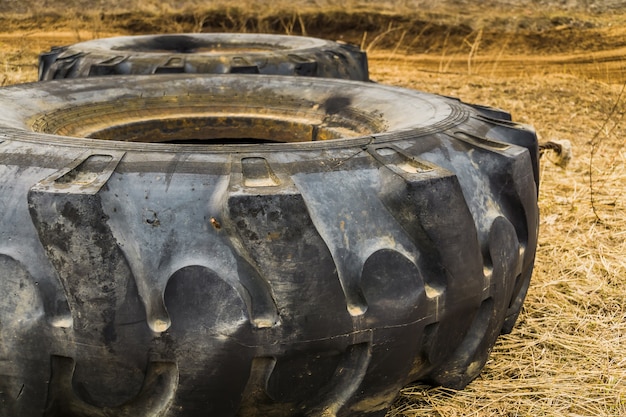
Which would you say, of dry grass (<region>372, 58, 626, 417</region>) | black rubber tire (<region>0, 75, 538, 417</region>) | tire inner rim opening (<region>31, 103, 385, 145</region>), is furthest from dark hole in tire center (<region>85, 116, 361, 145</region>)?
dry grass (<region>372, 58, 626, 417</region>)

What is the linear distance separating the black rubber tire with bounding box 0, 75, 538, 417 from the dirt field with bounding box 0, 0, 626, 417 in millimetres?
401

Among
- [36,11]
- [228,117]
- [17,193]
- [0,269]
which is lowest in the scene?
[36,11]

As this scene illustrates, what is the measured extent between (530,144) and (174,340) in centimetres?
129

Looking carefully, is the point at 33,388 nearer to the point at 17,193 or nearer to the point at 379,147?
the point at 17,193

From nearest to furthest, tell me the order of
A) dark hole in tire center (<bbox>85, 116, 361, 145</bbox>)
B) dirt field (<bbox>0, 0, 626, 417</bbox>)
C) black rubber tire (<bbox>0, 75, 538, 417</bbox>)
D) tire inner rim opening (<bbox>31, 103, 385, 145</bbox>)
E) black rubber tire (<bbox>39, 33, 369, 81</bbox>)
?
black rubber tire (<bbox>0, 75, 538, 417</bbox>) < dirt field (<bbox>0, 0, 626, 417</bbox>) < tire inner rim opening (<bbox>31, 103, 385, 145</bbox>) < dark hole in tire center (<bbox>85, 116, 361, 145</bbox>) < black rubber tire (<bbox>39, 33, 369, 81</bbox>)

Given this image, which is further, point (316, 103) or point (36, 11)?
point (36, 11)

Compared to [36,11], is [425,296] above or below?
above

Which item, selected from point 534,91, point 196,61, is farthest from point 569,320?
point 534,91

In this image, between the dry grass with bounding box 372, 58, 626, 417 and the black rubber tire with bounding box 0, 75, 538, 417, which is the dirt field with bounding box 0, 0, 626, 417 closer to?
the dry grass with bounding box 372, 58, 626, 417

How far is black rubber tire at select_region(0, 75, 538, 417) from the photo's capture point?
1.51 metres

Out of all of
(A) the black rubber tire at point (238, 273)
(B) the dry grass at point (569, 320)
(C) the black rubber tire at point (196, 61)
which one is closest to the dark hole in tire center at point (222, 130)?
(C) the black rubber tire at point (196, 61)

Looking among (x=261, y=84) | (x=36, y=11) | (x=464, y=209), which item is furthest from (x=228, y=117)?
(x=36, y=11)

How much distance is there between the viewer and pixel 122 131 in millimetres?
2676

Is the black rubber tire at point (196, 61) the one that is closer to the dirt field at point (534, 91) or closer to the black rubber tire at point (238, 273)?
the dirt field at point (534, 91)
